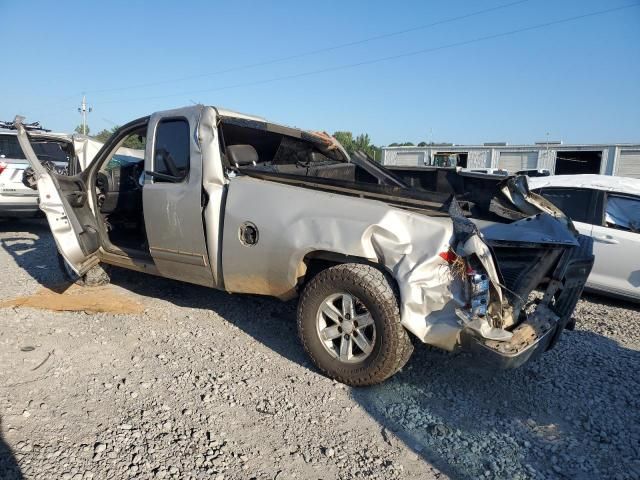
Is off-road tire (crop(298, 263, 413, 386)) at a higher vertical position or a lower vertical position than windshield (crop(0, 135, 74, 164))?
lower

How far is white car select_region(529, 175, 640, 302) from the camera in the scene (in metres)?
5.23

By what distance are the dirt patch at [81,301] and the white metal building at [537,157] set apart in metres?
27.2

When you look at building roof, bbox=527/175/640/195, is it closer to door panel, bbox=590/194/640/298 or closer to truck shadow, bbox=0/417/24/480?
door panel, bbox=590/194/640/298

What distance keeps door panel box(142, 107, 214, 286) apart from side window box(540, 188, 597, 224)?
462 cm

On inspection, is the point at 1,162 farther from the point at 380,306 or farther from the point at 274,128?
the point at 380,306

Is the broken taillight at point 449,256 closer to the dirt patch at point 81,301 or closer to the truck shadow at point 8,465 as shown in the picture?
the truck shadow at point 8,465

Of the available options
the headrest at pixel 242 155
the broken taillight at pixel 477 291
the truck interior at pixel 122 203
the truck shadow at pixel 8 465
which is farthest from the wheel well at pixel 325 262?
the truck interior at pixel 122 203

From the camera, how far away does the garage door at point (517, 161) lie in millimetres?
33125

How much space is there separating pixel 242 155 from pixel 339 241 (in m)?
1.51

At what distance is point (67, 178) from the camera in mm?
4820

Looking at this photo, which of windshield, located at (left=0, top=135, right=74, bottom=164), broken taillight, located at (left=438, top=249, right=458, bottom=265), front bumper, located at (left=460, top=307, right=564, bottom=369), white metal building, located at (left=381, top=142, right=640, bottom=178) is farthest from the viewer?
white metal building, located at (left=381, top=142, right=640, bottom=178)

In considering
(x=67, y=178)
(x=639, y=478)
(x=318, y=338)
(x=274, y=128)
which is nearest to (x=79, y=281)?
(x=67, y=178)

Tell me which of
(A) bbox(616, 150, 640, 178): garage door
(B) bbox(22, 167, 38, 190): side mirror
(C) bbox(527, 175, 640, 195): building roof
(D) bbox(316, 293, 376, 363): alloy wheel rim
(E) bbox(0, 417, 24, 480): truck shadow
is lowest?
(A) bbox(616, 150, 640, 178): garage door

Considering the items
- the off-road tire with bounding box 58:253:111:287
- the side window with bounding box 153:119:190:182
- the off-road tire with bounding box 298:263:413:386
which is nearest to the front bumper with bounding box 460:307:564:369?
the off-road tire with bounding box 298:263:413:386
